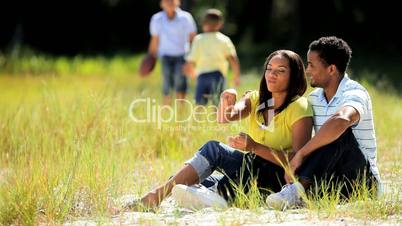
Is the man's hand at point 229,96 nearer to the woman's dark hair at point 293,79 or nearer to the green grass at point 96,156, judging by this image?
the woman's dark hair at point 293,79

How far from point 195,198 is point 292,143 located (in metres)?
0.67

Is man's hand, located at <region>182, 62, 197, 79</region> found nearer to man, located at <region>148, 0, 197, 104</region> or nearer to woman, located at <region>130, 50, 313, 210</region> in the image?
man, located at <region>148, 0, 197, 104</region>

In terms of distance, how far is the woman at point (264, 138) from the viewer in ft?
16.3

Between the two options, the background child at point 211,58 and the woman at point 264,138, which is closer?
the woman at point 264,138

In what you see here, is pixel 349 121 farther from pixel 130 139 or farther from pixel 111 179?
pixel 130 139

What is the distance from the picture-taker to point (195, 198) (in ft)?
16.1

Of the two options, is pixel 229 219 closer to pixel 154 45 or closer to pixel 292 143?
pixel 292 143

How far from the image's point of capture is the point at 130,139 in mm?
7031

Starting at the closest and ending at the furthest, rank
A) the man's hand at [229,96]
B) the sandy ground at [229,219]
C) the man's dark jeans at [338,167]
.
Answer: the sandy ground at [229,219], the man's dark jeans at [338,167], the man's hand at [229,96]

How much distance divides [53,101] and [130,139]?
1233 millimetres

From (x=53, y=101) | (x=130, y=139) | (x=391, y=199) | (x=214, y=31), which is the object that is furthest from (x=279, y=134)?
(x=214, y=31)

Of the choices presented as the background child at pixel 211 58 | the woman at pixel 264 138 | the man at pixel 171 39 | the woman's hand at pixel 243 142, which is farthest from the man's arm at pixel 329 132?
the man at pixel 171 39

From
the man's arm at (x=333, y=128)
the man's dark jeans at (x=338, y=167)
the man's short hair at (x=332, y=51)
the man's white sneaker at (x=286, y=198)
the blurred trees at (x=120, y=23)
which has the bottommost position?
the man's white sneaker at (x=286, y=198)

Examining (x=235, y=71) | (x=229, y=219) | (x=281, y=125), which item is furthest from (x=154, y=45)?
(x=229, y=219)
